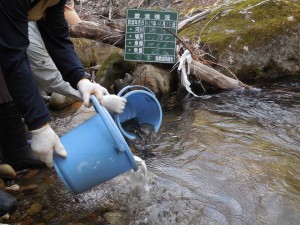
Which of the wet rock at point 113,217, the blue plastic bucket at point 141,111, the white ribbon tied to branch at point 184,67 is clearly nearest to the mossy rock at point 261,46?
the white ribbon tied to branch at point 184,67

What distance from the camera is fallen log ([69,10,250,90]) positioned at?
4.96 m

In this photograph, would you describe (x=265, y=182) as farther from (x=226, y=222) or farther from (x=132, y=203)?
(x=132, y=203)

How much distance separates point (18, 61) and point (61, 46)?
571 mm

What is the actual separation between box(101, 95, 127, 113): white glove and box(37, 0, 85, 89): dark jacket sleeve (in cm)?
21

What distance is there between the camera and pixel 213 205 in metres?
2.45

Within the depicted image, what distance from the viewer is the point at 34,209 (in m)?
2.38

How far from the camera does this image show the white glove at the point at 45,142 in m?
1.87

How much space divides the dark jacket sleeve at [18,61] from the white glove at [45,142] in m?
0.04

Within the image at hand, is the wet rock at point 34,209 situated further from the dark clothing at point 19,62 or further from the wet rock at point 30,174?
the dark clothing at point 19,62

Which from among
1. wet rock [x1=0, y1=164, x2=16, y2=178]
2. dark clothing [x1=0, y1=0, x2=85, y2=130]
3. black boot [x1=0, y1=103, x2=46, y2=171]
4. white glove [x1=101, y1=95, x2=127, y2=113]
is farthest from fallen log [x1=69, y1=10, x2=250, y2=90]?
dark clothing [x1=0, y1=0, x2=85, y2=130]

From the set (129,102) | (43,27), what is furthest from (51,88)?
(43,27)

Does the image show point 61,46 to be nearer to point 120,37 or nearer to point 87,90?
point 87,90

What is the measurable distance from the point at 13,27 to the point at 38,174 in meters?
1.48

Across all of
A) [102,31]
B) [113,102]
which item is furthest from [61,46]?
[102,31]
